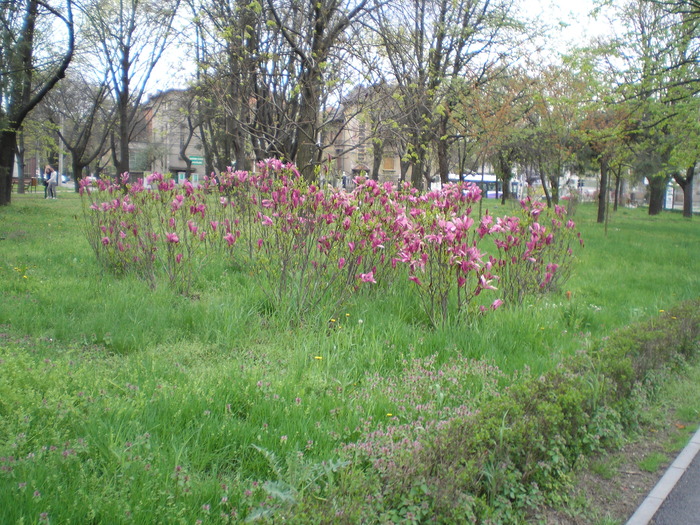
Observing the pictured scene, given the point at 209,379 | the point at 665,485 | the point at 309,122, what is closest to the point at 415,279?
the point at 209,379

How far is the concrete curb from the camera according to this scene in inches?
128

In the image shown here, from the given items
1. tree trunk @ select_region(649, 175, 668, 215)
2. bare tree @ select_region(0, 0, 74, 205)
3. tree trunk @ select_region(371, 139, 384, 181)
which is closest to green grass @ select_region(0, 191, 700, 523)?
tree trunk @ select_region(371, 139, 384, 181)

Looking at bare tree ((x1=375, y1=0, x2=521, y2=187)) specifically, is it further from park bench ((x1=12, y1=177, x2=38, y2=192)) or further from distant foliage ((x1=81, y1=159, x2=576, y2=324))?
park bench ((x1=12, y1=177, x2=38, y2=192))

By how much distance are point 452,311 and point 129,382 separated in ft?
11.2

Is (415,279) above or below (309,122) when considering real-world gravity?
below

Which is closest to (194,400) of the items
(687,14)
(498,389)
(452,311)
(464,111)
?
(498,389)

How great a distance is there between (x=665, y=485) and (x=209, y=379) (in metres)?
3.01

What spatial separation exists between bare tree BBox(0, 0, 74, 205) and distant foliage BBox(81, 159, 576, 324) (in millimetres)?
9022

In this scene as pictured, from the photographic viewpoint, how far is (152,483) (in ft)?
8.86

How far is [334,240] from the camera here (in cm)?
606

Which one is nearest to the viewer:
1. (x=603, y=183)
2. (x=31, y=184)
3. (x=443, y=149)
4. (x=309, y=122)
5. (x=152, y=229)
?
(x=152, y=229)

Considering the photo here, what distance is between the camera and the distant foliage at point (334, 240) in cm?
583

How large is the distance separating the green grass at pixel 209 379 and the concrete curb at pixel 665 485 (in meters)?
0.78

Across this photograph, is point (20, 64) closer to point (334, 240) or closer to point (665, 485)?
point (334, 240)
